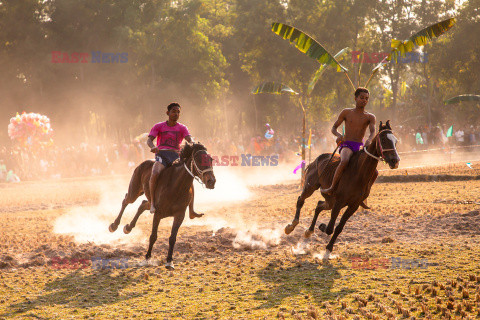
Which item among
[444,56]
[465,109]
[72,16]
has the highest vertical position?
[72,16]

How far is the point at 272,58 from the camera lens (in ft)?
171

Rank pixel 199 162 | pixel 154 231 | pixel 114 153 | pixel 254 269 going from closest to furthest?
pixel 254 269 < pixel 199 162 < pixel 154 231 < pixel 114 153

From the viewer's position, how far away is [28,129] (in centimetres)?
3656

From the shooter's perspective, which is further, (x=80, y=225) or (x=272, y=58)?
(x=272, y=58)

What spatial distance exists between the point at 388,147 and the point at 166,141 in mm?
4321

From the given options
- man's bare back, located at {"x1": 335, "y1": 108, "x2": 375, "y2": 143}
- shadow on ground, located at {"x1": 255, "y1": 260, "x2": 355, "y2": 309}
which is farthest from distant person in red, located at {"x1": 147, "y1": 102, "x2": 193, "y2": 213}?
man's bare back, located at {"x1": 335, "y1": 108, "x2": 375, "y2": 143}

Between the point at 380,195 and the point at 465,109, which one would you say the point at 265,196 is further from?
the point at 465,109

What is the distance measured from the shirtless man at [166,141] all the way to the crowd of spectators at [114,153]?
1104 inches

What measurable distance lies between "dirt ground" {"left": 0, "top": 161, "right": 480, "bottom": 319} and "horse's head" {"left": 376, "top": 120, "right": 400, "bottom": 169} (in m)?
1.78

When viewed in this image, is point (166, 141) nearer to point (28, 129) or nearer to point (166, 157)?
point (166, 157)

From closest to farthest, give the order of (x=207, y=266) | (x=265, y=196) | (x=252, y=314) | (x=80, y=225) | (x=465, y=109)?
(x=252, y=314)
(x=207, y=266)
(x=80, y=225)
(x=265, y=196)
(x=465, y=109)

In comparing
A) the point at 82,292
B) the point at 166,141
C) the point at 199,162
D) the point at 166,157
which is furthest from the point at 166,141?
the point at 82,292

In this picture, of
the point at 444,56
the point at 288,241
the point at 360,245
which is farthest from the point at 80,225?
the point at 444,56

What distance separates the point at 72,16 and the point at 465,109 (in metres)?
40.6
